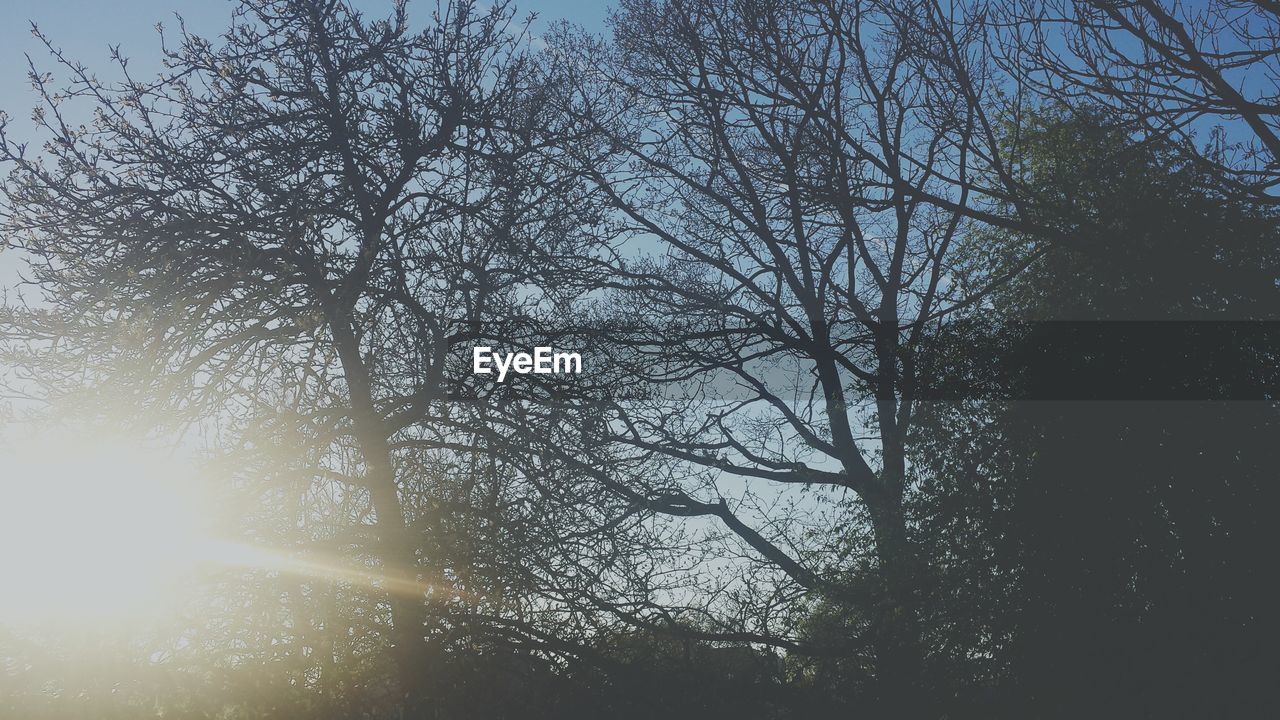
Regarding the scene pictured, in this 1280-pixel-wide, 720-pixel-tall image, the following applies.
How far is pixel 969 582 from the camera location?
30.7 ft

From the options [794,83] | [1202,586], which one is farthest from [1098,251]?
[794,83]

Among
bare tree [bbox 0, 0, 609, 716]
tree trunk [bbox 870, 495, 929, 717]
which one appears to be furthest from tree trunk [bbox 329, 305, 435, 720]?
tree trunk [bbox 870, 495, 929, 717]

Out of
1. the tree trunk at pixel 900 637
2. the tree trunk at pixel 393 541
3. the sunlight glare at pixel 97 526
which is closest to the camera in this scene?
the sunlight glare at pixel 97 526

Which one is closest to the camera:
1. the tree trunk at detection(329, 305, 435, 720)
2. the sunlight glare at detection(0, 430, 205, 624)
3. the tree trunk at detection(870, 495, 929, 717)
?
the sunlight glare at detection(0, 430, 205, 624)

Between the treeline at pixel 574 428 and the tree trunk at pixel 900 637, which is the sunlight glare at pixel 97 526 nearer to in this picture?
the treeline at pixel 574 428

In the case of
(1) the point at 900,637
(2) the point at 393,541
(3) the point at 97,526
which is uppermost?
(3) the point at 97,526

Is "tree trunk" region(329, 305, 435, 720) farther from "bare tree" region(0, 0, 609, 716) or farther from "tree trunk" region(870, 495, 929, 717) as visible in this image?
"tree trunk" region(870, 495, 929, 717)

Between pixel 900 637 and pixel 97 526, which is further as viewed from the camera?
→ pixel 900 637

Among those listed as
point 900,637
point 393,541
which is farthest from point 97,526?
point 900,637

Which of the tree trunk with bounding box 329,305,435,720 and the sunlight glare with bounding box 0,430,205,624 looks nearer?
the sunlight glare with bounding box 0,430,205,624

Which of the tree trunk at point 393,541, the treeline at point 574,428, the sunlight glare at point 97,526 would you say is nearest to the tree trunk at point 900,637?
the treeline at point 574,428

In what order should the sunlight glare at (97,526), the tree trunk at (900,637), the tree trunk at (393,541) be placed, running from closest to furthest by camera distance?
the sunlight glare at (97,526) < the tree trunk at (393,541) < the tree trunk at (900,637)

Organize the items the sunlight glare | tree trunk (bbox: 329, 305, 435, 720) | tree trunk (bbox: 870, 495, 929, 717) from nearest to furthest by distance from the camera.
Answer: the sunlight glare → tree trunk (bbox: 329, 305, 435, 720) → tree trunk (bbox: 870, 495, 929, 717)

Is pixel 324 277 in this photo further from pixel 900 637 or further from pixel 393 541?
pixel 900 637
